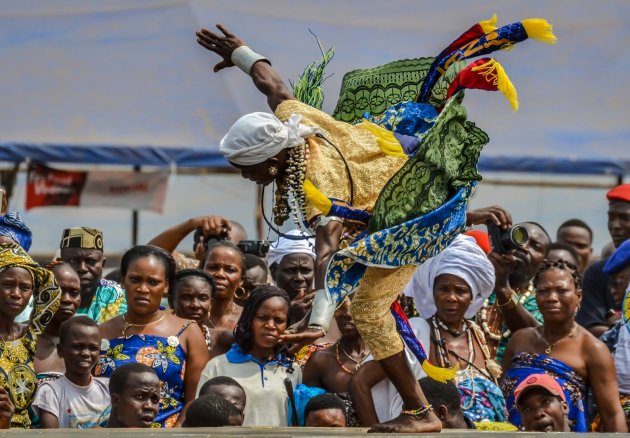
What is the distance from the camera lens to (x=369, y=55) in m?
12.6

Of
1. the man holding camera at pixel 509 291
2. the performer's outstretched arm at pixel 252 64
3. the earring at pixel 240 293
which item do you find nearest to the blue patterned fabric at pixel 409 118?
the performer's outstretched arm at pixel 252 64

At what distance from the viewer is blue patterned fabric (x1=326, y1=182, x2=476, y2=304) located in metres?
5.91

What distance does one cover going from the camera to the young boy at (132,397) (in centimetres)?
687

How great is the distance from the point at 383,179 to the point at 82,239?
287cm

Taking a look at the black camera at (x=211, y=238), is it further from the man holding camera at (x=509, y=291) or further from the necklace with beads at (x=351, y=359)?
the man holding camera at (x=509, y=291)

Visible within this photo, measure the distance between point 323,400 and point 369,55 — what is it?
602cm

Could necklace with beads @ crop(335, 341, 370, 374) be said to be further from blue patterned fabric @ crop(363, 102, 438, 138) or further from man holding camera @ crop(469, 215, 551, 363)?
blue patterned fabric @ crop(363, 102, 438, 138)

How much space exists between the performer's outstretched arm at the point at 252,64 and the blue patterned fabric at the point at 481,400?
209 cm

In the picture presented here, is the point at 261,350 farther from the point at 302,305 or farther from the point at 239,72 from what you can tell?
the point at 239,72

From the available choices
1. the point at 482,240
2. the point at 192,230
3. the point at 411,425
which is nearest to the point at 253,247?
the point at 192,230

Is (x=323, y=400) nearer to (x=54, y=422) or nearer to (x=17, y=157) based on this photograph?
(x=54, y=422)

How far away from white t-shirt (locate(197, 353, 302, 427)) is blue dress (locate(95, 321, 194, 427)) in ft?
0.57


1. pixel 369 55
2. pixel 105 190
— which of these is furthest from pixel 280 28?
pixel 105 190

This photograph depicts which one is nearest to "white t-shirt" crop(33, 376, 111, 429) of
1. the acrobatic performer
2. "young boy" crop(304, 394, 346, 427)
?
"young boy" crop(304, 394, 346, 427)
